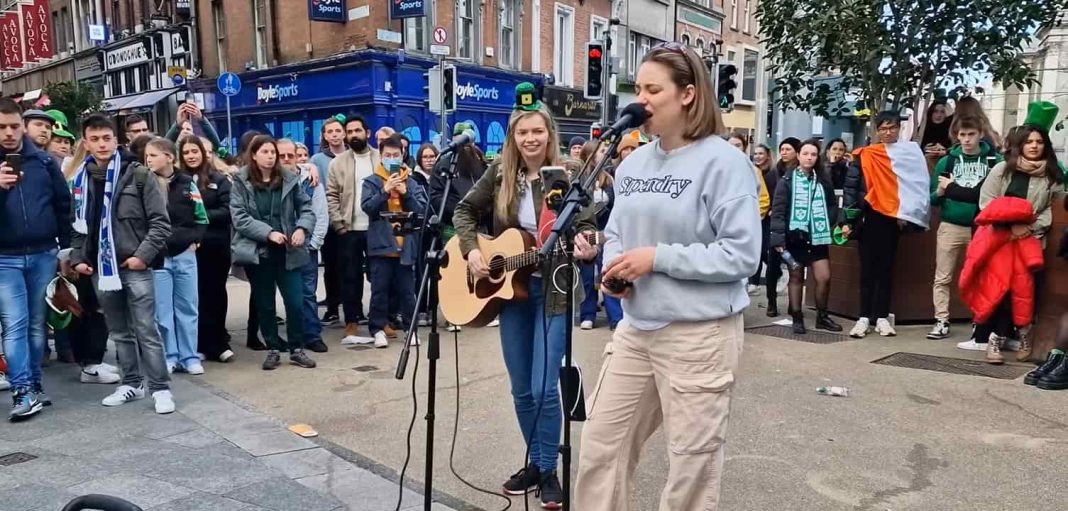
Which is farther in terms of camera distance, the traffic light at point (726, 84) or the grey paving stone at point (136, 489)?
Answer: the traffic light at point (726, 84)

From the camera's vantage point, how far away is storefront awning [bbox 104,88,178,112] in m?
23.6

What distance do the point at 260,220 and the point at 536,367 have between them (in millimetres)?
3306

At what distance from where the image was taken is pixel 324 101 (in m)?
19.0

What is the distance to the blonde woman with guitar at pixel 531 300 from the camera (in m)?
3.29

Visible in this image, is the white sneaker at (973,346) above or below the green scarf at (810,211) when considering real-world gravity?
below

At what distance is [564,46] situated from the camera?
916 inches

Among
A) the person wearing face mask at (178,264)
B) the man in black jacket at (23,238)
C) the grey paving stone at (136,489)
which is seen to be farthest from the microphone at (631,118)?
the man in black jacket at (23,238)

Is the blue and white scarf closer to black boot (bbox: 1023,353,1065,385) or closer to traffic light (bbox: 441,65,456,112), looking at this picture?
black boot (bbox: 1023,353,1065,385)

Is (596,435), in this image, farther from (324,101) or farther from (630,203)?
(324,101)

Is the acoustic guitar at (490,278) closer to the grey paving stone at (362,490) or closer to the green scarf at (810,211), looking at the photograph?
the grey paving stone at (362,490)

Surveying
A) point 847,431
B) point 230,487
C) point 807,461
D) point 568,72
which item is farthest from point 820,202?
point 568,72

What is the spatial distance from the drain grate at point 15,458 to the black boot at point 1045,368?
611cm

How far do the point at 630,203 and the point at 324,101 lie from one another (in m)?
17.8

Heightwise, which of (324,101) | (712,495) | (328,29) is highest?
(328,29)
